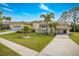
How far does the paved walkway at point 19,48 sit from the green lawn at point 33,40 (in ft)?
0.22

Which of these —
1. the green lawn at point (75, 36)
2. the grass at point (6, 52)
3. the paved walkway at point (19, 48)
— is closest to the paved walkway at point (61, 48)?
the green lawn at point (75, 36)

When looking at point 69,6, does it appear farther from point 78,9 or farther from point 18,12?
Answer: point 18,12

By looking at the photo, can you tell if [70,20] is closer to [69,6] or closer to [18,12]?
[69,6]

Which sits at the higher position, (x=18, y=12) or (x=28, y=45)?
(x=18, y=12)

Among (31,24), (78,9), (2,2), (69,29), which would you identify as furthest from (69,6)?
(2,2)

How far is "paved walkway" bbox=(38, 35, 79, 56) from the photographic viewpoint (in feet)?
14.4

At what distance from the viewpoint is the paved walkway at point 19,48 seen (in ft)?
14.4

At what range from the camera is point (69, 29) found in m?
4.59

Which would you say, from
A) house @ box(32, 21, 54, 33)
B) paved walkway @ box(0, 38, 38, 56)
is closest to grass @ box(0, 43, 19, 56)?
paved walkway @ box(0, 38, 38, 56)

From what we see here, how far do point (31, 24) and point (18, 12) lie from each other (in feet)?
1.17

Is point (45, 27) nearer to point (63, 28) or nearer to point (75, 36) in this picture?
point (63, 28)

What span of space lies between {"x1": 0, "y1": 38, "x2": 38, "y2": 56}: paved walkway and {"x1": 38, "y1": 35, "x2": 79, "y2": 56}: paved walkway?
191mm

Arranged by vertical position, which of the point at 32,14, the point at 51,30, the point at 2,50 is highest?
the point at 32,14

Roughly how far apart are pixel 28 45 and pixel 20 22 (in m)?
0.49
